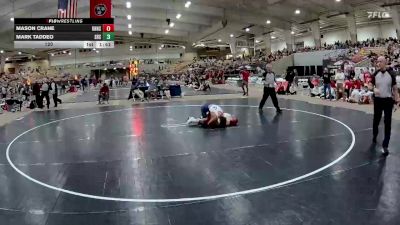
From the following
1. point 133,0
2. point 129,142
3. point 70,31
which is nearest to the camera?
point 129,142

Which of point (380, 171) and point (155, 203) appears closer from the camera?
point (155, 203)

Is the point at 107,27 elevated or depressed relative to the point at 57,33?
elevated

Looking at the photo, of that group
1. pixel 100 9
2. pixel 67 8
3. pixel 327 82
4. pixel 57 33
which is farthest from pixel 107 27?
pixel 327 82

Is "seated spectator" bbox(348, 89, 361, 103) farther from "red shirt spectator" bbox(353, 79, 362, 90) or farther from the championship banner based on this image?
the championship banner

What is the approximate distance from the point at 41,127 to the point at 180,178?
950 cm

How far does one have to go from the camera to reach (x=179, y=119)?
14336 mm

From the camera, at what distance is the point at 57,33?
55.9 ft

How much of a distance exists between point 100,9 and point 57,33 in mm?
2506

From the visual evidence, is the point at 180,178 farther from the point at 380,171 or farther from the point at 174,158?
the point at 380,171

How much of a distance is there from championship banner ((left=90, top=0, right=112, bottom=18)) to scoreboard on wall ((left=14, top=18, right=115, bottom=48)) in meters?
0.77

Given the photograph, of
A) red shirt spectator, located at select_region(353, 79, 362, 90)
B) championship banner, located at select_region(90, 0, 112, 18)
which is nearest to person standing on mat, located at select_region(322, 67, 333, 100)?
red shirt spectator, located at select_region(353, 79, 362, 90)

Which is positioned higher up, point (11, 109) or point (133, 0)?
point (133, 0)

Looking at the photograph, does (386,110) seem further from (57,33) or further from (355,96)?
(57,33)

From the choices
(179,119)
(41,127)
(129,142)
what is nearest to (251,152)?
(129,142)
